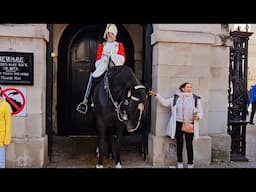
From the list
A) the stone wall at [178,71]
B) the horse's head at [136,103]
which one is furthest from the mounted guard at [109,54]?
the horse's head at [136,103]

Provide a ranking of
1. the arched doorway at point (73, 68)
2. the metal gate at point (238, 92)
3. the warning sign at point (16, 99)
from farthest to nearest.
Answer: the arched doorway at point (73, 68) → the metal gate at point (238, 92) → the warning sign at point (16, 99)

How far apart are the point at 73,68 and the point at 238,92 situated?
469 cm

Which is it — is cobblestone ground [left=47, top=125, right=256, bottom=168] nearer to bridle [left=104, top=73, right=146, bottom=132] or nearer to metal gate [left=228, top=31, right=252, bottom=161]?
metal gate [left=228, top=31, right=252, bottom=161]

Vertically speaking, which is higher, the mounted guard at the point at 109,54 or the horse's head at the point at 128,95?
the mounted guard at the point at 109,54

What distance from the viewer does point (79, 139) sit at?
29.6 feet

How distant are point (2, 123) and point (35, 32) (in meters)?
1.82

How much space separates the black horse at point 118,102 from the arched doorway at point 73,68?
3325 mm

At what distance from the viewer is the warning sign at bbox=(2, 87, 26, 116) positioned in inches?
242

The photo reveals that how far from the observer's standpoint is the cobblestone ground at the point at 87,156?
6.57 metres

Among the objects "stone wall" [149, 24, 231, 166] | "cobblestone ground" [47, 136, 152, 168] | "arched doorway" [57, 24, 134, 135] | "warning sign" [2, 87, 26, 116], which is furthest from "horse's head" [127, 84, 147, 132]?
"arched doorway" [57, 24, 134, 135]

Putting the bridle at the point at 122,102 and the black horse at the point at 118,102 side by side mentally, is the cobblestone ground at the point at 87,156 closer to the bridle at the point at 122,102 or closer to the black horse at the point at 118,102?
the black horse at the point at 118,102

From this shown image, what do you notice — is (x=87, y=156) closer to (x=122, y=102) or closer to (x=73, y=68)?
(x=122, y=102)

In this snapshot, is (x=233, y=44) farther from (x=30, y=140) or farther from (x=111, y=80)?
(x=30, y=140)

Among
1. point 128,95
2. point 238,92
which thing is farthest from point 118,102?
point 238,92
